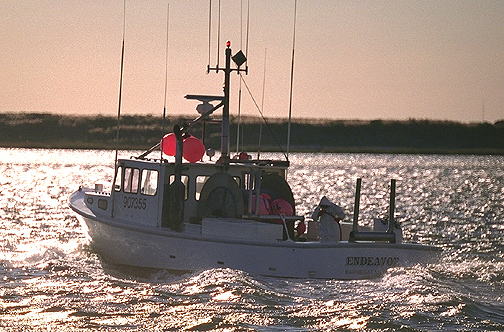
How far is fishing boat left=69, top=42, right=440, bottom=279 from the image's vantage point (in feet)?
60.4

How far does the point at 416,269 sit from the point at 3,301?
703 centimetres

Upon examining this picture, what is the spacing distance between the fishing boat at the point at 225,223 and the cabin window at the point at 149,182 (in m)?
0.02

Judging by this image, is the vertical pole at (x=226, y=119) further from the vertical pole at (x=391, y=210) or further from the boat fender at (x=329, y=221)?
the vertical pole at (x=391, y=210)

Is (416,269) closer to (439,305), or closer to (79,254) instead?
(439,305)

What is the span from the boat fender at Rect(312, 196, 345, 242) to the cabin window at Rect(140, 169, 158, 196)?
10.4 ft

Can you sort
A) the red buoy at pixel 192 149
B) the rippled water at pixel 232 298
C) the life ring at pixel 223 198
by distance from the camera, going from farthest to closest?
the red buoy at pixel 192 149, the life ring at pixel 223 198, the rippled water at pixel 232 298

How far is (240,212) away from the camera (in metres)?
19.7

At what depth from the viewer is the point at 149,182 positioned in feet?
67.1

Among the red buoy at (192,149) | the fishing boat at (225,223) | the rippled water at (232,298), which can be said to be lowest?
the rippled water at (232,298)

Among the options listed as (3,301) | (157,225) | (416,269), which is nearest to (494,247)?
(416,269)

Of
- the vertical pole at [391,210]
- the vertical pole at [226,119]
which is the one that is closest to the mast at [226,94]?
the vertical pole at [226,119]

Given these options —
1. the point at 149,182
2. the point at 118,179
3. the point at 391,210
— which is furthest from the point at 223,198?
the point at 391,210

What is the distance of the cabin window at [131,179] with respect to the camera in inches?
818

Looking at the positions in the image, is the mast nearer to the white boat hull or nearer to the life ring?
the life ring
